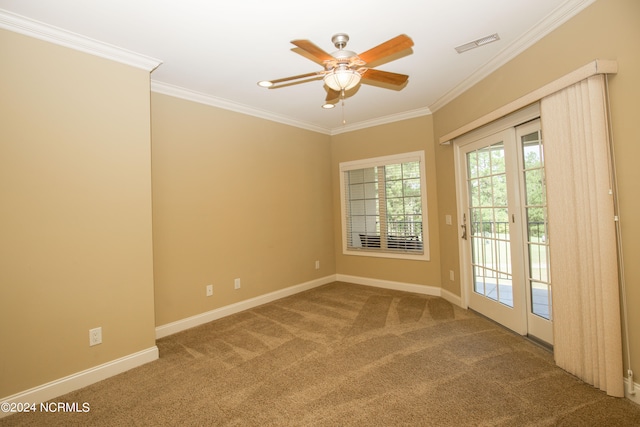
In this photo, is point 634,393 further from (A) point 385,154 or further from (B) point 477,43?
(A) point 385,154

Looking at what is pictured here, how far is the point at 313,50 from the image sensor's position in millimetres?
1943

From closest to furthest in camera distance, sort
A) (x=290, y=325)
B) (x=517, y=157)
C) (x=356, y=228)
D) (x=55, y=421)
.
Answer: (x=55, y=421), (x=517, y=157), (x=290, y=325), (x=356, y=228)

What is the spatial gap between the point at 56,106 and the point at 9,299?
1.44 m

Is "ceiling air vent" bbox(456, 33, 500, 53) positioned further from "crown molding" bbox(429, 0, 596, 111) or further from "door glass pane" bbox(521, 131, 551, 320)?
"door glass pane" bbox(521, 131, 551, 320)

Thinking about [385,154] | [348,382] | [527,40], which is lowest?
[348,382]

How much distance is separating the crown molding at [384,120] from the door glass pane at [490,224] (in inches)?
46.1

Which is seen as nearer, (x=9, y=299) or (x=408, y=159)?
(x=9, y=299)

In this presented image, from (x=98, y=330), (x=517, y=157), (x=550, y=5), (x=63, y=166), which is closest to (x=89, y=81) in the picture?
(x=63, y=166)

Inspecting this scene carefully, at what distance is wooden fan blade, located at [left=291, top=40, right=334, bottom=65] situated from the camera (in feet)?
6.01

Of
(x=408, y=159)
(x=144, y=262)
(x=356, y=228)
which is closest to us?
(x=144, y=262)

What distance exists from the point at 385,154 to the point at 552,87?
2.77 meters

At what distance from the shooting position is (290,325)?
140 inches

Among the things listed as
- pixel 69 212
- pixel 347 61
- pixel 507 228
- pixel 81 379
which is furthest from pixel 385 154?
pixel 81 379

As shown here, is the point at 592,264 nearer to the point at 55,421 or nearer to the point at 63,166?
the point at 55,421
